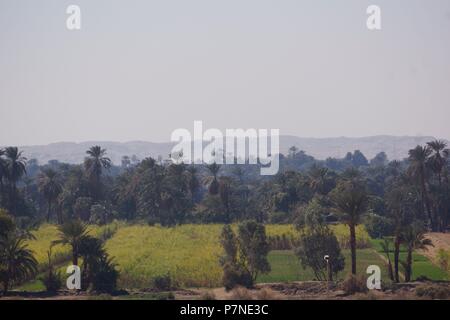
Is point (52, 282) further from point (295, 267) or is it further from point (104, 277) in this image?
point (295, 267)

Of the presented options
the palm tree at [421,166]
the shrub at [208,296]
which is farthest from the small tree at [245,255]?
the palm tree at [421,166]

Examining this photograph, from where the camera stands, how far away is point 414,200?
6912 centimetres

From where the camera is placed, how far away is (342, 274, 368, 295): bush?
34000mm

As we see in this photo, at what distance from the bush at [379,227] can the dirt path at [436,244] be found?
3560 millimetres

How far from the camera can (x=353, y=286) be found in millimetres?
34031

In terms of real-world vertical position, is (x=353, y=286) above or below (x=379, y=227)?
below

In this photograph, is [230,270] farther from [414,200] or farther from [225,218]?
[414,200]

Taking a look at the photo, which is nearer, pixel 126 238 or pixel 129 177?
pixel 126 238

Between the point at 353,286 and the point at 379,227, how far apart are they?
27300 mm

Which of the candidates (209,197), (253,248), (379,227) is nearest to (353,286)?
(253,248)

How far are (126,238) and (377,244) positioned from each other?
21.0m

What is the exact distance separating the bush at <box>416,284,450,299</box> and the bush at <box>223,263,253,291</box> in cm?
898
